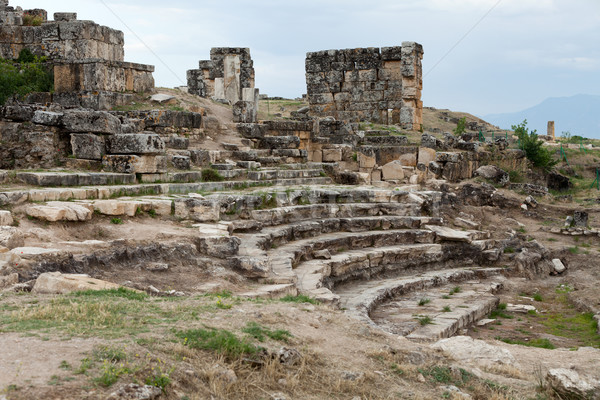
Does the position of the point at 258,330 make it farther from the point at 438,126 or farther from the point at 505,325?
the point at 438,126

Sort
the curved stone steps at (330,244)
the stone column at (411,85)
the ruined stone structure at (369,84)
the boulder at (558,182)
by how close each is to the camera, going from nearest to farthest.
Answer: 1. the curved stone steps at (330,244)
2. the boulder at (558,182)
3. the stone column at (411,85)
4. the ruined stone structure at (369,84)

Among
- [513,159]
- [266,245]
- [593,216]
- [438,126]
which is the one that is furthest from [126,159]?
[438,126]

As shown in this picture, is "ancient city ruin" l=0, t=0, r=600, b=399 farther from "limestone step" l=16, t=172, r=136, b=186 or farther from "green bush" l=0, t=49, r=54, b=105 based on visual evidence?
"green bush" l=0, t=49, r=54, b=105

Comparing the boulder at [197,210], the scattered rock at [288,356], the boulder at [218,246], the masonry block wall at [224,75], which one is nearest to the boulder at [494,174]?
the masonry block wall at [224,75]

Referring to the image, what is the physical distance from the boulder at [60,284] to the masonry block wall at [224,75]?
1615 centimetres

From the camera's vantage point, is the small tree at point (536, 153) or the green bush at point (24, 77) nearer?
the green bush at point (24, 77)

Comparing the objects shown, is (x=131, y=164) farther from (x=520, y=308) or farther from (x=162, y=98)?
(x=520, y=308)

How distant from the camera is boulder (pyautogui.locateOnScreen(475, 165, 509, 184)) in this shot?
1866 centimetres

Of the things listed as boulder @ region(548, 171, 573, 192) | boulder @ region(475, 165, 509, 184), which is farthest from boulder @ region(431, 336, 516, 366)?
boulder @ region(548, 171, 573, 192)

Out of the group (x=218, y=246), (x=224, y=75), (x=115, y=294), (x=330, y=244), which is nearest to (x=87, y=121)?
(x=218, y=246)

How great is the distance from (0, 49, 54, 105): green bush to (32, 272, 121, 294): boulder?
35.1ft

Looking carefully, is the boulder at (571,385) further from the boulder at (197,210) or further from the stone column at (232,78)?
the stone column at (232,78)

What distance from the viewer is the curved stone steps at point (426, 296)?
8.58 meters

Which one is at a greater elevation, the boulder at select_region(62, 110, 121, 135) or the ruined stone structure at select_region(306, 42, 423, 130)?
the ruined stone structure at select_region(306, 42, 423, 130)
